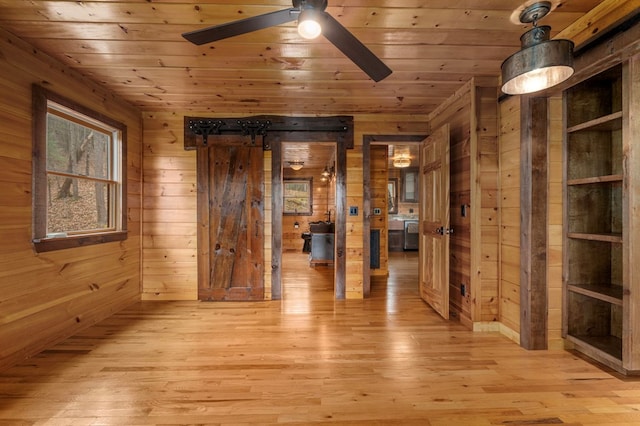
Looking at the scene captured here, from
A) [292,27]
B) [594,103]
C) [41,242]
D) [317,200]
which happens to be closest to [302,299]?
[41,242]

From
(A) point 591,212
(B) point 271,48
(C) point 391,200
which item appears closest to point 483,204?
(A) point 591,212

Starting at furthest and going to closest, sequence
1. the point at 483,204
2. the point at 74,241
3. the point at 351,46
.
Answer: the point at 483,204 → the point at 74,241 → the point at 351,46

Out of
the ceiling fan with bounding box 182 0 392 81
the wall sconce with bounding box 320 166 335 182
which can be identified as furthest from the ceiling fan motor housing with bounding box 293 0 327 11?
the wall sconce with bounding box 320 166 335 182

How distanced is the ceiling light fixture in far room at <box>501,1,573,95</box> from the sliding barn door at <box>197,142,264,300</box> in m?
2.74

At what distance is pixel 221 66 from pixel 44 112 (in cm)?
145

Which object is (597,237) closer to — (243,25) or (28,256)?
(243,25)

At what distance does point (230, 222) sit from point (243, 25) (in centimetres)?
262

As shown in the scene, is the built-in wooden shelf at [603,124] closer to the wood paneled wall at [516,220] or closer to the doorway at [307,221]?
the wood paneled wall at [516,220]

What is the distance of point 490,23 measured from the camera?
2.01m

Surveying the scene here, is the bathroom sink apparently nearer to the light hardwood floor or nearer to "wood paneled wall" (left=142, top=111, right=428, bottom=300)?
"wood paneled wall" (left=142, top=111, right=428, bottom=300)

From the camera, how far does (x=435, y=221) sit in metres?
3.35

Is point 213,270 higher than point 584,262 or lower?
lower

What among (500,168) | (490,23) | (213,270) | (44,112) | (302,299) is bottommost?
(302,299)

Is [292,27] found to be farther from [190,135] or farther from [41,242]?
[41,242]
